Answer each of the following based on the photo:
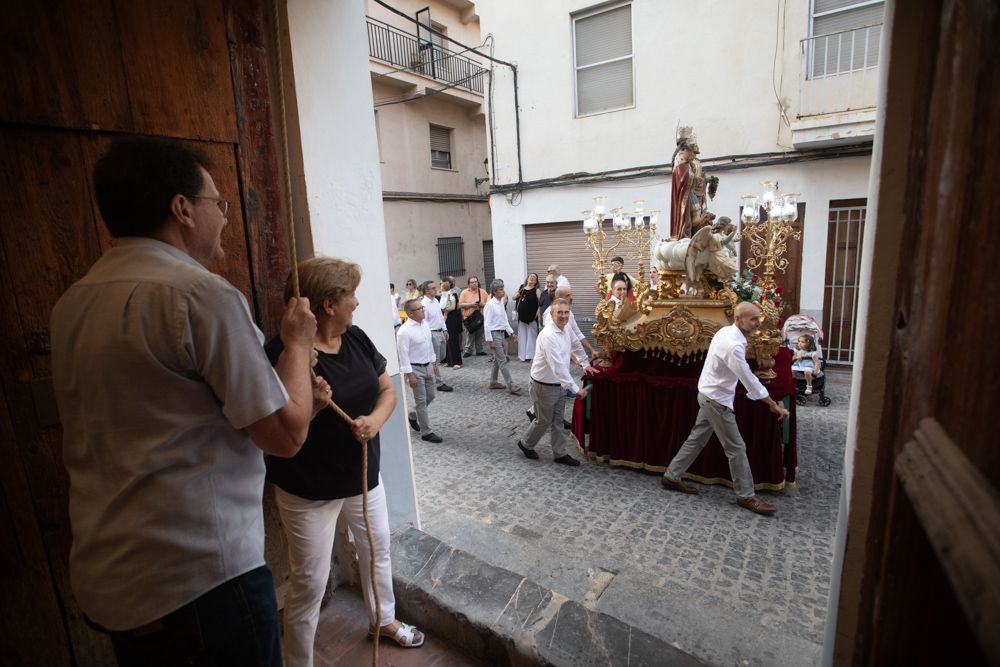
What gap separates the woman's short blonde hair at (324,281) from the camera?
2158 mm

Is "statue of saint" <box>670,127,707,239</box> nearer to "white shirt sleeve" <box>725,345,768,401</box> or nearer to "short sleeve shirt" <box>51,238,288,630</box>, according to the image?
"white shirt sleeve" <box>725,345,768,401</box>

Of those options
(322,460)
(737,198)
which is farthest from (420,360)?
(737,198)

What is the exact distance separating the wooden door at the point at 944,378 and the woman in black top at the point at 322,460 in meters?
1.79

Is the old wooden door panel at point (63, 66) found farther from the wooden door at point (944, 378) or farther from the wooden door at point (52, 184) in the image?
the wooden door at point (944, 378)

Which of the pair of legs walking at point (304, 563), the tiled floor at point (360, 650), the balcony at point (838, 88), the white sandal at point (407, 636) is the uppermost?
the balcony at point (838, 88)

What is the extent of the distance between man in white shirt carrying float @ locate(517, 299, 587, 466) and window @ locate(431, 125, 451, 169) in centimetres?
1174

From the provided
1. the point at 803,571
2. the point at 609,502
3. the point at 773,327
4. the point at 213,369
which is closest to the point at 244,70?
the point at 213,369

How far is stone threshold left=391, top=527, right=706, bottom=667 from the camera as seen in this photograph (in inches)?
84.6

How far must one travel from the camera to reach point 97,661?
2.16 m

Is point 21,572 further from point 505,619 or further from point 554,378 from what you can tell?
point 554,378

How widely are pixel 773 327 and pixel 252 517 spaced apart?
512 cm

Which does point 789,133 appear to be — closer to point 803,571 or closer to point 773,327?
point 773,327

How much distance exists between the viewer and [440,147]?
15906mm

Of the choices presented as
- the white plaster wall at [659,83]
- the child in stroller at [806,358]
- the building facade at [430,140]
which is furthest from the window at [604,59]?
the child in stroller at [806,358]
